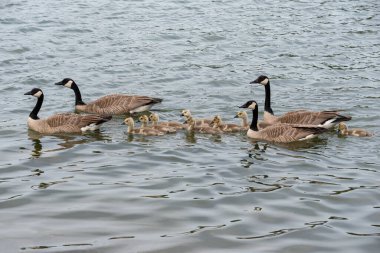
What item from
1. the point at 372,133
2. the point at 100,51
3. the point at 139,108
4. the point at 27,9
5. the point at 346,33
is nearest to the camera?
the point at 372,133

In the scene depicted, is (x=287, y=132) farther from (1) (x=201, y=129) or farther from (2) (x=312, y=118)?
(1) (x=201, y=129)

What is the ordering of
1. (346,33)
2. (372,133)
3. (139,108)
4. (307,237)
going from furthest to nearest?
(346,33) → (139,108) → (372,133) → (307,237)

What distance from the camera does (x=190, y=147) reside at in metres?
14.8

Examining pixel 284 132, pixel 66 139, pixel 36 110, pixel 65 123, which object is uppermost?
pixel 36 110

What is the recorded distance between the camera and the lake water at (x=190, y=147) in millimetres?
10164

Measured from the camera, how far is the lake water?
10164 mm

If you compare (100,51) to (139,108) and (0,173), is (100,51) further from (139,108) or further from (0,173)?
(0,173)

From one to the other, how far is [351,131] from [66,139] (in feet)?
20.0

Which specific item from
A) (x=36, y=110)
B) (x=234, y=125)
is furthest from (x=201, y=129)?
(x=36, y=110)

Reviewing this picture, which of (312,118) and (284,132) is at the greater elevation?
(312,118)

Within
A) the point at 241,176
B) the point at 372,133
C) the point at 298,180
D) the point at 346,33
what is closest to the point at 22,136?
the point at 241,176

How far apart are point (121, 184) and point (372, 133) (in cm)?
608

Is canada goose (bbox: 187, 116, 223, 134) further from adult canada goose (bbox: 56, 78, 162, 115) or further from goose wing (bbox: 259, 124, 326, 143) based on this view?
adult canada goose (bbox: 56, 78, 162, 115)

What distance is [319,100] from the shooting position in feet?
61.4
